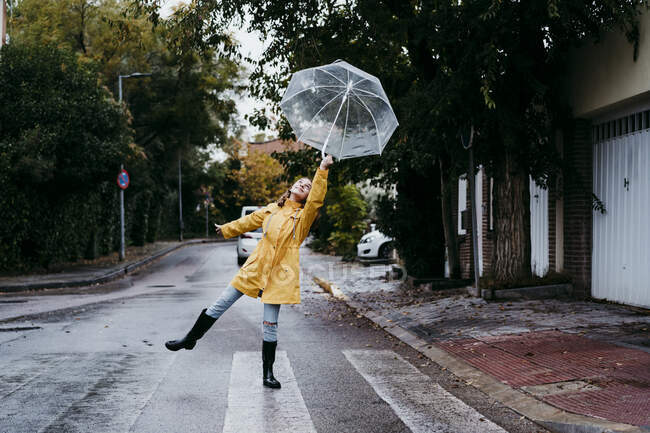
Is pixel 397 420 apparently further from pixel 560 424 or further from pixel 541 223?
pixel 541 223

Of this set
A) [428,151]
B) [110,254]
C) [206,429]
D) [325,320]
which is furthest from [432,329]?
[110,254]

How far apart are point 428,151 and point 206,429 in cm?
719

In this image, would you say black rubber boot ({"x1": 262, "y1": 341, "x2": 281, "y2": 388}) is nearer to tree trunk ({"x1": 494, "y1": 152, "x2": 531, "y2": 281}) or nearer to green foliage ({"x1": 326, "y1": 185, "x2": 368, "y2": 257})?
tree trunk ({"x1": 494, "y1": 152, "x2": 531, "y2": 281})

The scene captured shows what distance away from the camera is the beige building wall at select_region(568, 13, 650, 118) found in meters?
9.26

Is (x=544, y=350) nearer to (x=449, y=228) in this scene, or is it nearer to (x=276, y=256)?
(x=276, y=256)

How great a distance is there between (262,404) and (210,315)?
113cm

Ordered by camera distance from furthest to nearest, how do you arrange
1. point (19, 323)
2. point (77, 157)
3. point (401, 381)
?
point (77, 157) → point (19, 323) → point (401, 381)

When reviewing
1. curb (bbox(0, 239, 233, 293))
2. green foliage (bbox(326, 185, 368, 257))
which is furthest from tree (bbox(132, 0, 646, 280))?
green foliage (bbox(326, 185, 368, 257))

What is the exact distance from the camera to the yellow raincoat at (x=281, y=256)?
227 inches

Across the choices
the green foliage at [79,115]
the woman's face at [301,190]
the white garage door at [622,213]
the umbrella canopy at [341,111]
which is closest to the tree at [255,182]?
the green foliage at [79,115]

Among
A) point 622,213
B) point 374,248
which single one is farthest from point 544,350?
point 374,248

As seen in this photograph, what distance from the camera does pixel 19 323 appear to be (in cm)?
980

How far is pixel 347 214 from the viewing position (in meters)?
27.0

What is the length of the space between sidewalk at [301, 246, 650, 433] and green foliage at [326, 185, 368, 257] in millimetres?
14524
